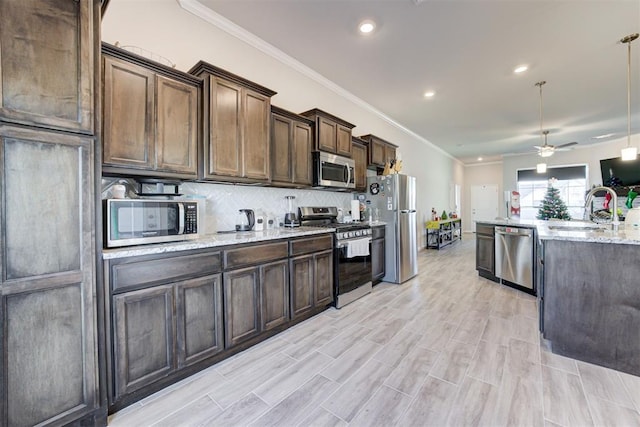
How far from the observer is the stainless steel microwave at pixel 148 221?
162 cm

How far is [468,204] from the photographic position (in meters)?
11.4

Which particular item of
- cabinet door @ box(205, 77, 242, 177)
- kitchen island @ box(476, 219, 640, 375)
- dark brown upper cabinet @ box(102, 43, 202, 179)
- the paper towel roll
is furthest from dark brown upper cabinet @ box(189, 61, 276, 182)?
kitchen island @ box(476, 219, 640, 375)

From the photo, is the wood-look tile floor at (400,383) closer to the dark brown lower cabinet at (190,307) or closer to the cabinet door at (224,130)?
the dark brown lower cabinet at (190,307)

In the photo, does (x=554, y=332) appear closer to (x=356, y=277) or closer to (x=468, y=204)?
(x=356, y=277)

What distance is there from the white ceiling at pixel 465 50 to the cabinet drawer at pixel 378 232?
227 cm

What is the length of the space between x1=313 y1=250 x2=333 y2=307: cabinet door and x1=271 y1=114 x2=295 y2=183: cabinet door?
0.98 m

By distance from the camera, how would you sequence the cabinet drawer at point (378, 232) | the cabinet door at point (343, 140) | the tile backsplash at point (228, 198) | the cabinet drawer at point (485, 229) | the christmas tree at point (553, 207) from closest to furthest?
the tile backsplash at point (228, 198)
the cabinet door at point (343, 140)
the cabinet drawer at point (378, 232)
the cabinet drawer at point (485, 229)
the christmas tree at point (553, 207)

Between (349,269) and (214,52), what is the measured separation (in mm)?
2874

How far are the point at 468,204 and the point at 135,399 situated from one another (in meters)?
12.5

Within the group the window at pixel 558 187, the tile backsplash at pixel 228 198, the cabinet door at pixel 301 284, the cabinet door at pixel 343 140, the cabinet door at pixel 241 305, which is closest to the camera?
the cabinet door at pixel 241 305

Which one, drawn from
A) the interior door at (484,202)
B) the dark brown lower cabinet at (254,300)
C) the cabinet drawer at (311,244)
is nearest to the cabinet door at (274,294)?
the dark brown lower cabinet at (254,300)

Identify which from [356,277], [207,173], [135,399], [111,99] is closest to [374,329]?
[356,277]

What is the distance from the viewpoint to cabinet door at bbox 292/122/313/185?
3.14 meters

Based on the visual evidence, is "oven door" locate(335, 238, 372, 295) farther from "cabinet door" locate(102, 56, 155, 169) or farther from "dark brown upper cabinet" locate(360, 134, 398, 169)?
"cabinet door" locate(102, 56, 155, 169)
